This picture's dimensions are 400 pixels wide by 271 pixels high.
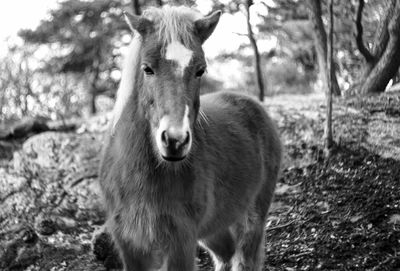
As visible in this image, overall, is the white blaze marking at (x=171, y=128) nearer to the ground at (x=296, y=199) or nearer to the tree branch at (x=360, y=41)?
the ground at (x=296, y=199)

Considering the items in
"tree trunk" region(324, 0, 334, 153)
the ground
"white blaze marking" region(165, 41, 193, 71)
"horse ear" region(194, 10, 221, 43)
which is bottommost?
the ground

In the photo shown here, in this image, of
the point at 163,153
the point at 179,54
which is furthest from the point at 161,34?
the point at 163,153

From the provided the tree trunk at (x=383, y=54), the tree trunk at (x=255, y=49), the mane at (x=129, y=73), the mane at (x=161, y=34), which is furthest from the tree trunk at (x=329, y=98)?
the mane at (x=129, y=73)

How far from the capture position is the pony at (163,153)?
11.5ft

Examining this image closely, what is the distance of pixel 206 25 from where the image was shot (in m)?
3.83

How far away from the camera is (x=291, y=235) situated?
6.07m

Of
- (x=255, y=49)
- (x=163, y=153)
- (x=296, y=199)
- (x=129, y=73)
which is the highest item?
(x=129, y=73)

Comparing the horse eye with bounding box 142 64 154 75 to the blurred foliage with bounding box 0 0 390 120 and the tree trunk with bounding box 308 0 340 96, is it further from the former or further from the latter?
the blurred foliage with bounding box 0 0 390 120

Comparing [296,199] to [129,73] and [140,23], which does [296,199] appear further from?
[140,23]

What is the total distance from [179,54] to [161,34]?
0.22m

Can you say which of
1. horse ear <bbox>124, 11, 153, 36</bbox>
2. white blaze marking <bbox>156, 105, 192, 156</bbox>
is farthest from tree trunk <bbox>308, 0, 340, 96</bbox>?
white blaze marking <bbox>156, 105, 192, 156</bbox>

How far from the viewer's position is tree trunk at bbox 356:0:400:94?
313 inches

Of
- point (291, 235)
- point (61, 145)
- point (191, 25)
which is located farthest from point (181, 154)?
point (61, 145)

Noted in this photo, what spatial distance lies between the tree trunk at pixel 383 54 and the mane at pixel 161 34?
482 centimetres
